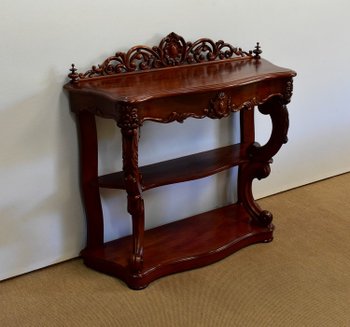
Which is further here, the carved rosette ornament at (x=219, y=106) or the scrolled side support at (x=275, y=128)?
the scrolled side support at (x=275, y=128)

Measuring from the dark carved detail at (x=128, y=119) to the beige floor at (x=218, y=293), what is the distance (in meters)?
0.71

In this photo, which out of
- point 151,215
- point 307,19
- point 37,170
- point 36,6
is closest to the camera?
point 36,6

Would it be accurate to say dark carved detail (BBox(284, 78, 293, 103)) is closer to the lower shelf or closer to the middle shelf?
the middle shelf

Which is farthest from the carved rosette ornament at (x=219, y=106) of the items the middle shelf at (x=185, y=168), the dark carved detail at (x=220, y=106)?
the middle shelf at (x=185, y=168)

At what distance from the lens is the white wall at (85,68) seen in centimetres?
204

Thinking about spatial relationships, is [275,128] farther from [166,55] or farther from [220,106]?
[166,55]

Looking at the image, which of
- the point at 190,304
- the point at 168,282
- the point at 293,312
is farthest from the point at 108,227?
the point at 293,312

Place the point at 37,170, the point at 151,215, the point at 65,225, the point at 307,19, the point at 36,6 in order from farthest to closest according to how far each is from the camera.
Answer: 1. the point at 307,19
2. the point at 151,215
3. the point at 65,225
4. the point at 37,170
5. the point at 36,6

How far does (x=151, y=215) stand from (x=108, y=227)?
232 mm

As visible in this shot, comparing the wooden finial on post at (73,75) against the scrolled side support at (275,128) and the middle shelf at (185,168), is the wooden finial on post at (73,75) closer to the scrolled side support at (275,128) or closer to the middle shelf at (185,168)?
the middle shelf at (185,168)

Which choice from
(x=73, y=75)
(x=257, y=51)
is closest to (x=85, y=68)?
(x=73, y=75)

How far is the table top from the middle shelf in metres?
0.41

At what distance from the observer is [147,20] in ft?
7.41

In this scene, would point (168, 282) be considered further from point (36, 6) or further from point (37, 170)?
point (36, 6)
